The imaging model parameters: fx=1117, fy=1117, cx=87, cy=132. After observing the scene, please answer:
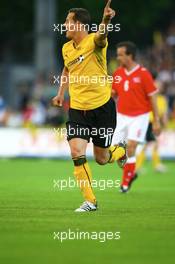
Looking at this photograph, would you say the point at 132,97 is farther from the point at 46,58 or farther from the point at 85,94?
the point at 46,58

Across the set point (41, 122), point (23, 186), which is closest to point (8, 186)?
point (23, 186)

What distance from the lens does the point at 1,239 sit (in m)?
11.6

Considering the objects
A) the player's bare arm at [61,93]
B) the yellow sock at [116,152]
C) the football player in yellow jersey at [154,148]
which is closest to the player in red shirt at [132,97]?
the yellow sock at [116,152]

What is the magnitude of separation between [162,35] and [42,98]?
A: 13.5 metres

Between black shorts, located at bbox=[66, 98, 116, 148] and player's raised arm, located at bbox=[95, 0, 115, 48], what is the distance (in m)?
0.99

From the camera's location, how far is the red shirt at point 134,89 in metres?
18.7

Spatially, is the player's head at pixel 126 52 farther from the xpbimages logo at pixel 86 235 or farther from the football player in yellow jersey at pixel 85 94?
the xpbimages logo at pixel 86 235

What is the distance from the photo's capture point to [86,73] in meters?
14.3

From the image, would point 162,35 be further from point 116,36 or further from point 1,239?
point 1,239

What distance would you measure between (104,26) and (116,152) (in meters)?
2.78

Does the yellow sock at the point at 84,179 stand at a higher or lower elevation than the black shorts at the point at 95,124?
lower

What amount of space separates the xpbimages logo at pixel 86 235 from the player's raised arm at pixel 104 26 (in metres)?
2.73

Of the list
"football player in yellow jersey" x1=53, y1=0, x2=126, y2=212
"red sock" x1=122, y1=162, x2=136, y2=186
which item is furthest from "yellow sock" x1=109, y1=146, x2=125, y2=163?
"red sock" x1=122, y1=162, x2=136, y2=186

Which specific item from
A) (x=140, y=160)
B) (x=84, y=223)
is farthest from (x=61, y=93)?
(x=140, y=160)
